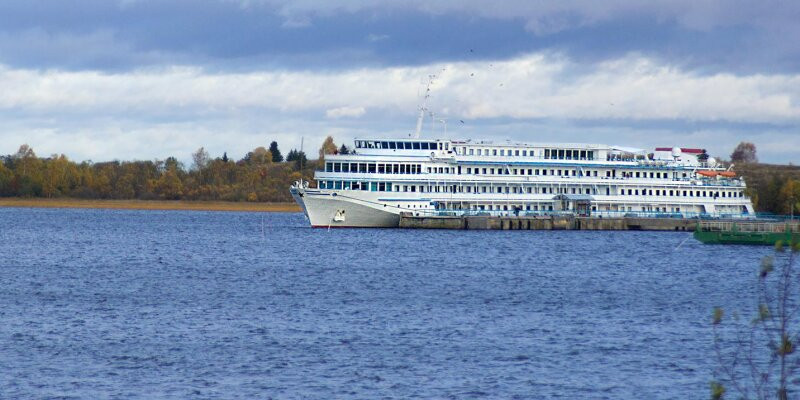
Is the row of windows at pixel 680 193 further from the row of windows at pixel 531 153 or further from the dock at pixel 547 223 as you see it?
the row of windows at pixel 531 153

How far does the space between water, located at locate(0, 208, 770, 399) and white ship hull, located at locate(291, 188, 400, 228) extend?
68.1 ft

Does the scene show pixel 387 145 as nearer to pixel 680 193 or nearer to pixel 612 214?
pixel 612 214

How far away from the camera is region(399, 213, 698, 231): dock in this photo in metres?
106

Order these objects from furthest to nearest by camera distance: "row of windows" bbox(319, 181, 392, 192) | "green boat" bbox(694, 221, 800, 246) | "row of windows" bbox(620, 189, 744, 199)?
"row of windows" bbox(620, 189, 744, 199)
"row of windows" bbox(319, 181, 392, 192)
"green boat" bbox(694, 221, 800, 246)

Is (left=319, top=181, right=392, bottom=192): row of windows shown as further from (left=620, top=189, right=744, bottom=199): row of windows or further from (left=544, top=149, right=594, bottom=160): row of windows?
(left=620, top=189, right=744, bottom=199): row of windows

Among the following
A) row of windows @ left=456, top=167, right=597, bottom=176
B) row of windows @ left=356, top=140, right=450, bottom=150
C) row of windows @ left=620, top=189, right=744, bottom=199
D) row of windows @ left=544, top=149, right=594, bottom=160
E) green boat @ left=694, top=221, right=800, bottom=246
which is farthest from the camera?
row of windows @ left=620, top=189, right=744, bottom=199

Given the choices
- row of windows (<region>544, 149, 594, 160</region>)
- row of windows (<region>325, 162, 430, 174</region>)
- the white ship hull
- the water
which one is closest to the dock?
the white ship hull

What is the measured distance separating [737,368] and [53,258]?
51707 millimetres

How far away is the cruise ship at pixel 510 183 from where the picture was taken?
104750mm

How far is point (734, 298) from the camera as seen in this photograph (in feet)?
178

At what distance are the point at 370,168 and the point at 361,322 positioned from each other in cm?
6201

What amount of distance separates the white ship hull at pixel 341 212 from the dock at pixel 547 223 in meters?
1.88

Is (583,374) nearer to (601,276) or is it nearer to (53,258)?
(601,276)

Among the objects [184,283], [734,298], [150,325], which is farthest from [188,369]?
[734,298]
